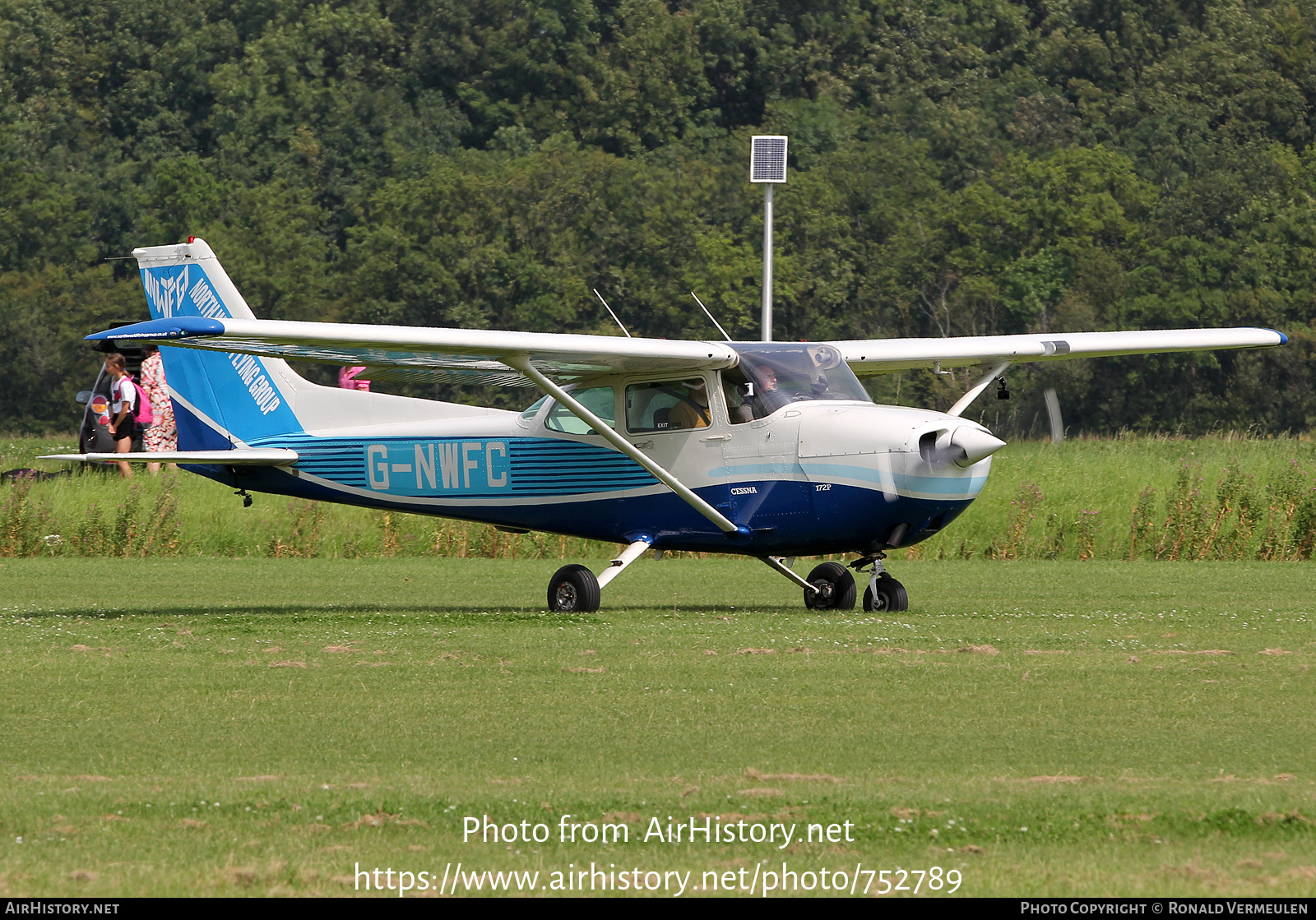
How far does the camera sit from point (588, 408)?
14.3 m

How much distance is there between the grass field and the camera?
216 inches

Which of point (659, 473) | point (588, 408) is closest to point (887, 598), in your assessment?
point (659, 473)

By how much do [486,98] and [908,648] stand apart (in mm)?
64771

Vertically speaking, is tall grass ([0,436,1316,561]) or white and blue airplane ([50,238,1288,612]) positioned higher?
white and blue airplane ([50,238,1288,612])

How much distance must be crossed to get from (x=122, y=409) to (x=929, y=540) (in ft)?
33.7

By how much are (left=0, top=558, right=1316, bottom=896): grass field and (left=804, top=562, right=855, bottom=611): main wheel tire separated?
341 mm

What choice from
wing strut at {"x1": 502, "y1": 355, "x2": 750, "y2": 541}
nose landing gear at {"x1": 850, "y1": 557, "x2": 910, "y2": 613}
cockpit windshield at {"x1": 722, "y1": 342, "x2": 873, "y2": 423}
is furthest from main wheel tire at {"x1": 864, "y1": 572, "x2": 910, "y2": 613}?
cockpit windshield at {"x1": 722, "y1": 342, "x2": 873, "y2": 423}

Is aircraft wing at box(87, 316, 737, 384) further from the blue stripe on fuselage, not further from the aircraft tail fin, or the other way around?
the aircraft tail fin

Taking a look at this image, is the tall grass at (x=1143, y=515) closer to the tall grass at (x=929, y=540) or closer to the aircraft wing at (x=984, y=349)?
the tall grass at (x=929, y=540)

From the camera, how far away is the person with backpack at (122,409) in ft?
76.3

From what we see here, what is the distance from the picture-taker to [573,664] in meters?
10.1

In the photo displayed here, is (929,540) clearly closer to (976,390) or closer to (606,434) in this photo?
(976,390)

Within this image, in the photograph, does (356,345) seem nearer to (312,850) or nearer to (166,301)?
(166,301)

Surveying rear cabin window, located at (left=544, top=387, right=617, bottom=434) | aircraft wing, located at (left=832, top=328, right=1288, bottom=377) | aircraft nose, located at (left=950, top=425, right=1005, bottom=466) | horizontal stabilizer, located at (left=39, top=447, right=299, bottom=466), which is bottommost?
horizontal stabilizer, located at (left=39, top=447, right=299, bottom=466)
